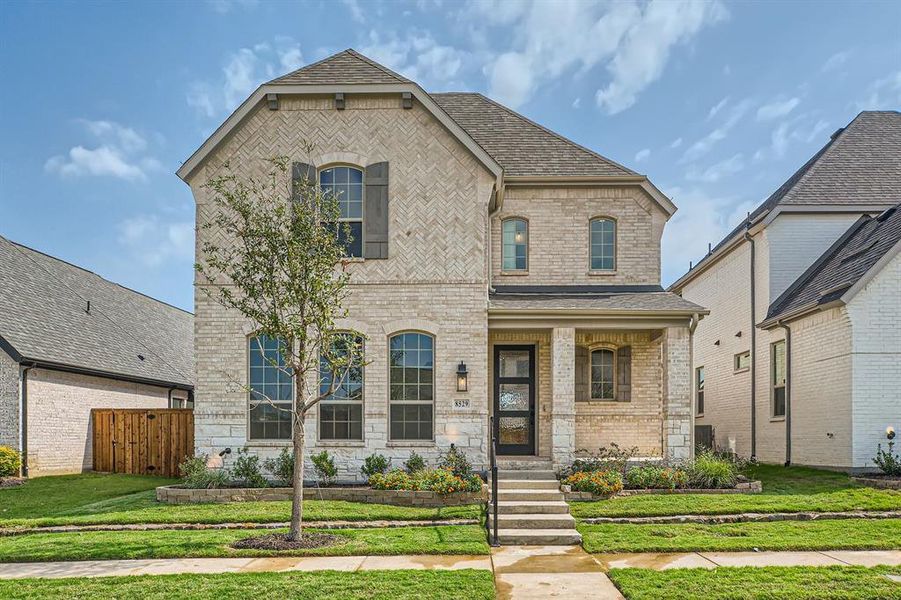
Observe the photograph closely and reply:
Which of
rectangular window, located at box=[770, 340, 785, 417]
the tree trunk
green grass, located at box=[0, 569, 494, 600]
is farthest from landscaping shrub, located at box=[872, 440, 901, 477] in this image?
the tree trunk

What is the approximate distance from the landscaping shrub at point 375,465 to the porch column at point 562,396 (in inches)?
124

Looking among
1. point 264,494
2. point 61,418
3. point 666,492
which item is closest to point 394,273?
point 264,494

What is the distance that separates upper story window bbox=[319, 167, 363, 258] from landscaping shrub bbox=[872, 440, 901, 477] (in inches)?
418

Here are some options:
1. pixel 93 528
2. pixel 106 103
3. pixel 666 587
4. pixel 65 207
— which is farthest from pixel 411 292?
pixel 65 207

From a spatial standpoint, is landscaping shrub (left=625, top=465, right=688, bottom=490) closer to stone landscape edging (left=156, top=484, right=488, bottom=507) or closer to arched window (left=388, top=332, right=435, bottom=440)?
stone landscape edging (left=156, top=484, right=488, bottom=507)

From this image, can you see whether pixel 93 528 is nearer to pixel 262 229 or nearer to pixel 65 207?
pixel 262 229

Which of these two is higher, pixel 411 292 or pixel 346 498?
pixel 411 292

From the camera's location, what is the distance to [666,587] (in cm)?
689

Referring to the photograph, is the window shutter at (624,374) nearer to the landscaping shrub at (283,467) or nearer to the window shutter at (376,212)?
the window shutter at (376,212)

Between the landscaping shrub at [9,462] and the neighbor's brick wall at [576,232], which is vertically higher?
the neighbor's brick wall at [576,232]

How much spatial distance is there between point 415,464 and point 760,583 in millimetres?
7004

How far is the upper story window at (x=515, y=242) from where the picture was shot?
15.6 metres

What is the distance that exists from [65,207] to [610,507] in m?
23.3

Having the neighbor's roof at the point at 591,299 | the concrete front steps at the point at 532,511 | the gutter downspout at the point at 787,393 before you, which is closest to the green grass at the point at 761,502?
the concrete front steps at the point at 532,511
